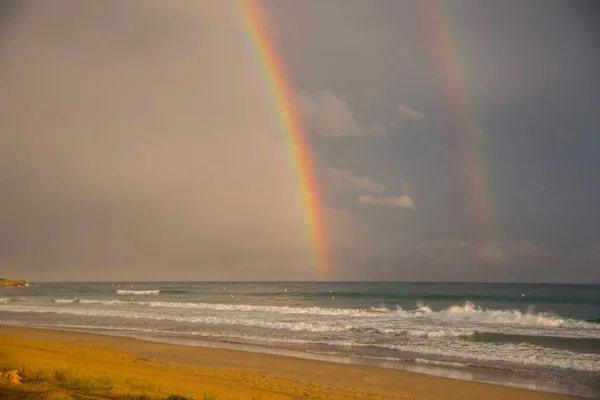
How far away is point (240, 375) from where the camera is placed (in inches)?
547

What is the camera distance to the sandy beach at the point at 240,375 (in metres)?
11.4

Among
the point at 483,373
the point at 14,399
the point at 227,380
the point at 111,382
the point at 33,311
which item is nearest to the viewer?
the point at 14,399

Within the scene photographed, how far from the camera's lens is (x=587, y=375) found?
1503 centimetres

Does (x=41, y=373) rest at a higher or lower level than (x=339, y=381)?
higher

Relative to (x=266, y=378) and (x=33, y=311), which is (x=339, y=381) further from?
(x=33, y=311)

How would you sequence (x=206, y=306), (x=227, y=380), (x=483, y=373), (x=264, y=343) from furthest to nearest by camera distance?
1. (x=206, y=306)
2. (x=264, y=343)
3. (x=483, y=373)
4. (x=227, y=380)

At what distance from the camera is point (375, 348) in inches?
804

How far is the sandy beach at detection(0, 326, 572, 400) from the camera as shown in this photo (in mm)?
11367

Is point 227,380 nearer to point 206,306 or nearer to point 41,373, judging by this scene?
point 41,373

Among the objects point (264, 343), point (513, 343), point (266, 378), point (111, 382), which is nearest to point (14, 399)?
point (111, 382)

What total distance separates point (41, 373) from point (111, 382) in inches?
72.9

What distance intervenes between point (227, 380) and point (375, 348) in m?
9.53

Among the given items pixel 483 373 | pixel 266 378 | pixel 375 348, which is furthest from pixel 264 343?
pixel 483 373

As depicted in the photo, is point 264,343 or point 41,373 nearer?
point 41,373
